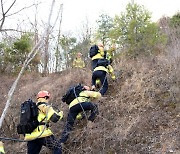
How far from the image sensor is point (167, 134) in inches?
309

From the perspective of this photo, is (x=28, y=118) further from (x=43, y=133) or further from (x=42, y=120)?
(x=43, y=133)

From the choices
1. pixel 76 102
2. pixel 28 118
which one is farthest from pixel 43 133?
pixel 76 102

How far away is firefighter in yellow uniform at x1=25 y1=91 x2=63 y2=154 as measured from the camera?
7293 mm

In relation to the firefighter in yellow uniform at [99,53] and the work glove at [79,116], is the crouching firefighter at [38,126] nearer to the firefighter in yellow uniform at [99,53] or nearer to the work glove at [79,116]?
the work glove at [79,116]

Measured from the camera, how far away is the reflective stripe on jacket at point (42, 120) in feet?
23.9

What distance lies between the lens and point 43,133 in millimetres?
7320

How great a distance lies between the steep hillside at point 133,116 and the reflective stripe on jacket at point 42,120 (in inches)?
54.3

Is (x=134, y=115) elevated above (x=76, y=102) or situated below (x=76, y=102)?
below

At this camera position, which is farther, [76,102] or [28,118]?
[76,102]

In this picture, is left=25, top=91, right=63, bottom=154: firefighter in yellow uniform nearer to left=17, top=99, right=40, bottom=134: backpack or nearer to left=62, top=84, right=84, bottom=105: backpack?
left=17, top=99, right=40, bottom=134: backpack

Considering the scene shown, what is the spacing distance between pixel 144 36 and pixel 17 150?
21.3 feet

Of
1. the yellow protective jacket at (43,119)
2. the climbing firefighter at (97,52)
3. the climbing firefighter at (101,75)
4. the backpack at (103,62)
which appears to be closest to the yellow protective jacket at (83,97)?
the yellow protective jacket at (43,119)

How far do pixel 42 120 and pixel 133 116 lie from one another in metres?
2.64

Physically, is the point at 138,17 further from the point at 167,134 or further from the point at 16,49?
the point at 16,49
